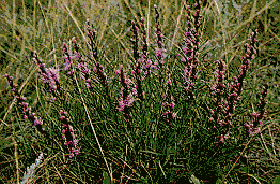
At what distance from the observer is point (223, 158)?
1.57 m

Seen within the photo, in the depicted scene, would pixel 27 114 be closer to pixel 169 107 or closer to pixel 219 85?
pixel 169 107

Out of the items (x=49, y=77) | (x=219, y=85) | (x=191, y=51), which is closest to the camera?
(x=219, y=85)

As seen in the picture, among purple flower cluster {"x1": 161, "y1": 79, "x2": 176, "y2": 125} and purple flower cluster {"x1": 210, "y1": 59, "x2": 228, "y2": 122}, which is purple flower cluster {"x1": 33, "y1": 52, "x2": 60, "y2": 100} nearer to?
purple flower cluster {"x1": 161, "y1": 79, "x2": 176, "y2": 125}

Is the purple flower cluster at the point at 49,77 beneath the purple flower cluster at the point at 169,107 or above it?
above

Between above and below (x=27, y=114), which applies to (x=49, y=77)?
above

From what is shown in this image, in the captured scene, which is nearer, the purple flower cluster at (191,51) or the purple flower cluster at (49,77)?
the purple flower cluster at (191,51)

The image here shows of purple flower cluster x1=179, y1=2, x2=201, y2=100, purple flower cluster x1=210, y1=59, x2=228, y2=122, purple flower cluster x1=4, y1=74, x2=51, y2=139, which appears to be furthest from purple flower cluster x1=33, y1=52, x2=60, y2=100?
purple flower cluster x1=210, y1=59, x2=228, y2=122

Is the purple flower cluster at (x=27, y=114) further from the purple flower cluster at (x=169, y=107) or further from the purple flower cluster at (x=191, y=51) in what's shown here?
the purple flower cluster at (x=191, y=51)

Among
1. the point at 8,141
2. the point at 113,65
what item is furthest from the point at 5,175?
the point at 113,65

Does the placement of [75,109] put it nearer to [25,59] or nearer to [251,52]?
[251,52]

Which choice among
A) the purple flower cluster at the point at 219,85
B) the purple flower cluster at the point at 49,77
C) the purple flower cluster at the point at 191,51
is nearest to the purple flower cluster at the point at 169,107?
the purple flower cluster at the point at 191,51

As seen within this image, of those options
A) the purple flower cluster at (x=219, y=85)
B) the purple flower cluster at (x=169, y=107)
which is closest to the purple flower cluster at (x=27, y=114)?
the purple flower cluster at (x=169, y=107)

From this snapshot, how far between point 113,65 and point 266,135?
1.34m

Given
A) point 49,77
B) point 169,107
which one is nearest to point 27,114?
point 49,77
